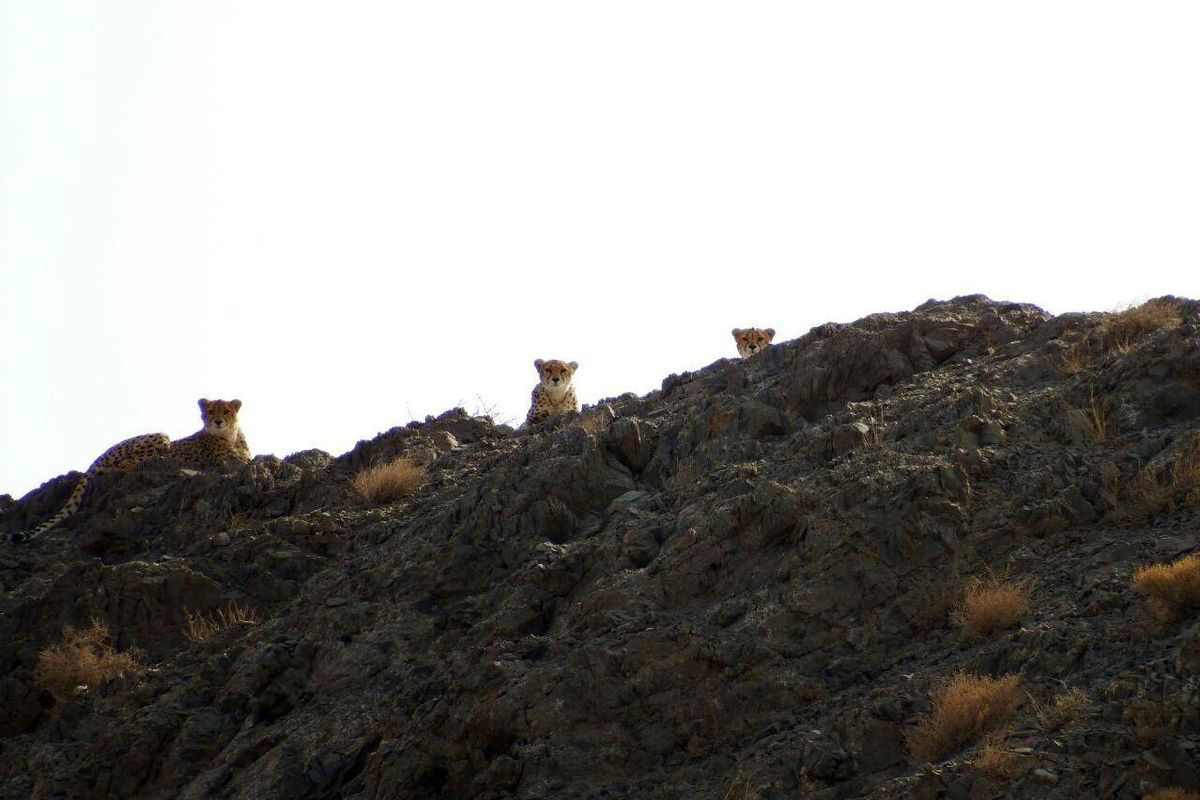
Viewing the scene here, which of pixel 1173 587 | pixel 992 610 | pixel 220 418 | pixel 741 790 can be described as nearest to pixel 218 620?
pixel 220 418

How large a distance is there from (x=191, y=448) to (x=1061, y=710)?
14.2 meters

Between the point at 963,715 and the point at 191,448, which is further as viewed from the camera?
the point at 191,448

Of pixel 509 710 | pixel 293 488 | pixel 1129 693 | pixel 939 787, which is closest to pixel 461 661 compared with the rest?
pixel 509 710

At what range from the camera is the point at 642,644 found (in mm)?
12000

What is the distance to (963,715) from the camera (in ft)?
33.4

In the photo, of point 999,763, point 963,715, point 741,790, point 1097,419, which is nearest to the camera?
point 999,763

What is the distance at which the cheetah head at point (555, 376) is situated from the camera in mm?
22844

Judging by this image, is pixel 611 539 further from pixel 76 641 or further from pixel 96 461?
pixel 96 461

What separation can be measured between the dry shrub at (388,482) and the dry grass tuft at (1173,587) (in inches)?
364

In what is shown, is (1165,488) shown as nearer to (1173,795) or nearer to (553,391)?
(1173,795)

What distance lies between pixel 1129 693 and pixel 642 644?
12.1 ft

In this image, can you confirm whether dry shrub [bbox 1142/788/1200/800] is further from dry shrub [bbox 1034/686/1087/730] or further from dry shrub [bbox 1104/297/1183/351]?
dry shrub [bbox 1104/297/1183/351]

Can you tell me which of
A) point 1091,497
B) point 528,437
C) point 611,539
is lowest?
point 1091,497

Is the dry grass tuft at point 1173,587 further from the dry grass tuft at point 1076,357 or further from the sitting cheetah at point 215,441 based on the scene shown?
the sitting cheetah at point 215,441
